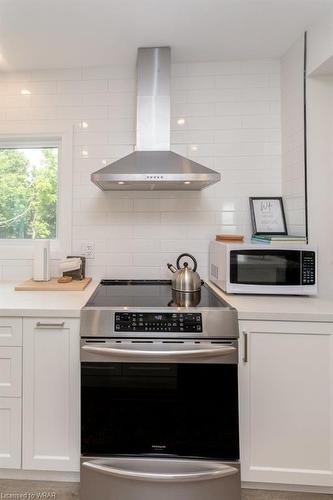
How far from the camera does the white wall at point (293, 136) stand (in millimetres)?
1938

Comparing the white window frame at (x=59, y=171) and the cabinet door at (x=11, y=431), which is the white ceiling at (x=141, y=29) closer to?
the white window frame at (x=59, y=171)

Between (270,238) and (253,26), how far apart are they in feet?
4.34

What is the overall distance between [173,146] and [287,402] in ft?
5.92

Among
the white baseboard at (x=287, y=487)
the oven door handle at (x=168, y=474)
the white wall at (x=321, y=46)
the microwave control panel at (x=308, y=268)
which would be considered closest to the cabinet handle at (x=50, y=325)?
the oven door handle at (x=168, y=474)

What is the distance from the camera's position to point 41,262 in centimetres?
212

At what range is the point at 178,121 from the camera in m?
2.22

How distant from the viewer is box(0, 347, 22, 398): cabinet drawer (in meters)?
1.50

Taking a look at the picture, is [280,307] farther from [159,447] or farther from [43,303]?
[43,303]

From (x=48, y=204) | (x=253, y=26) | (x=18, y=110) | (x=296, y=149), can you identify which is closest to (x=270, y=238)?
(x=296, y=149)

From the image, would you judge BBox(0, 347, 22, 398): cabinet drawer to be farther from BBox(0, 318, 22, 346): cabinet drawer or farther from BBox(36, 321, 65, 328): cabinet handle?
BBox(36, 321, 65, 328): cabinet handle

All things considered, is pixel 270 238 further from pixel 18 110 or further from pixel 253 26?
pixel 18 110

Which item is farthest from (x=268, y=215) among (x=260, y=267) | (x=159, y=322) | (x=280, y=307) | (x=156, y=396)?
(x=156, y=396)

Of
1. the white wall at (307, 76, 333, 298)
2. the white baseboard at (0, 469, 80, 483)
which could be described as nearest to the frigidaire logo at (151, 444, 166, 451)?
the white baseboard at (0, 469, 80, 483)

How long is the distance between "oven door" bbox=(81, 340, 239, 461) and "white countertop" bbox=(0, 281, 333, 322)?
212mm
